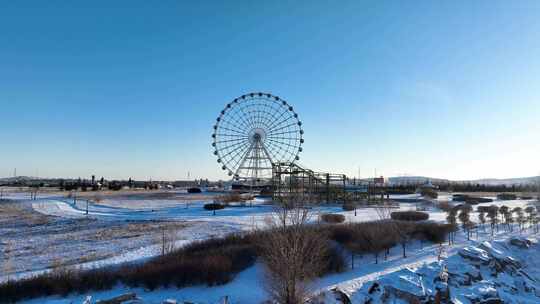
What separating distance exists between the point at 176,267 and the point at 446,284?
10578 millimetres

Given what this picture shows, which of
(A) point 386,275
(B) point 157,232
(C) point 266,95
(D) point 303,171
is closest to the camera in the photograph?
(A) point 386,275

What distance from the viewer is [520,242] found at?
72.4ft

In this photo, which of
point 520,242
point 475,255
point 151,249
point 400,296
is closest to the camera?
point 400,296

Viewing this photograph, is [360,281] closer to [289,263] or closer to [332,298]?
[332,298]

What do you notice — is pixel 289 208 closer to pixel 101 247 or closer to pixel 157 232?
pixel 101 247

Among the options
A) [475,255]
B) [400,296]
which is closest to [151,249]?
[400,296]

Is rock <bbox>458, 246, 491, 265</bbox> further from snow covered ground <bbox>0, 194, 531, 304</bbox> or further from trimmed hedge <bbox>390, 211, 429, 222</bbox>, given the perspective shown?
trimmed hedge <bbox>390, 211, 429, 222</bbox>

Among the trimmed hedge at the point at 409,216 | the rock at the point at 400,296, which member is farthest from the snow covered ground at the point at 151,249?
the trimmed hedge at the point at 409,216

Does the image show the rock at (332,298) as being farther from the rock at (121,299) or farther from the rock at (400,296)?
the rock at (121,299)

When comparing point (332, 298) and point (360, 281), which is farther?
point (360, 281)

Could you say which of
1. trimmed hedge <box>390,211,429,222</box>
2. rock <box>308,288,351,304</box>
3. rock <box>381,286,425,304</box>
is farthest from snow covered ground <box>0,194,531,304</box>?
trimmed hedge <box>390,211,429,222</box>

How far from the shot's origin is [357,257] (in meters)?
17.4

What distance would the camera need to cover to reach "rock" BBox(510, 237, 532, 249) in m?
21.9

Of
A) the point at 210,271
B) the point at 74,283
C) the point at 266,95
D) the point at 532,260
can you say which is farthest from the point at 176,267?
the point at 266,95
